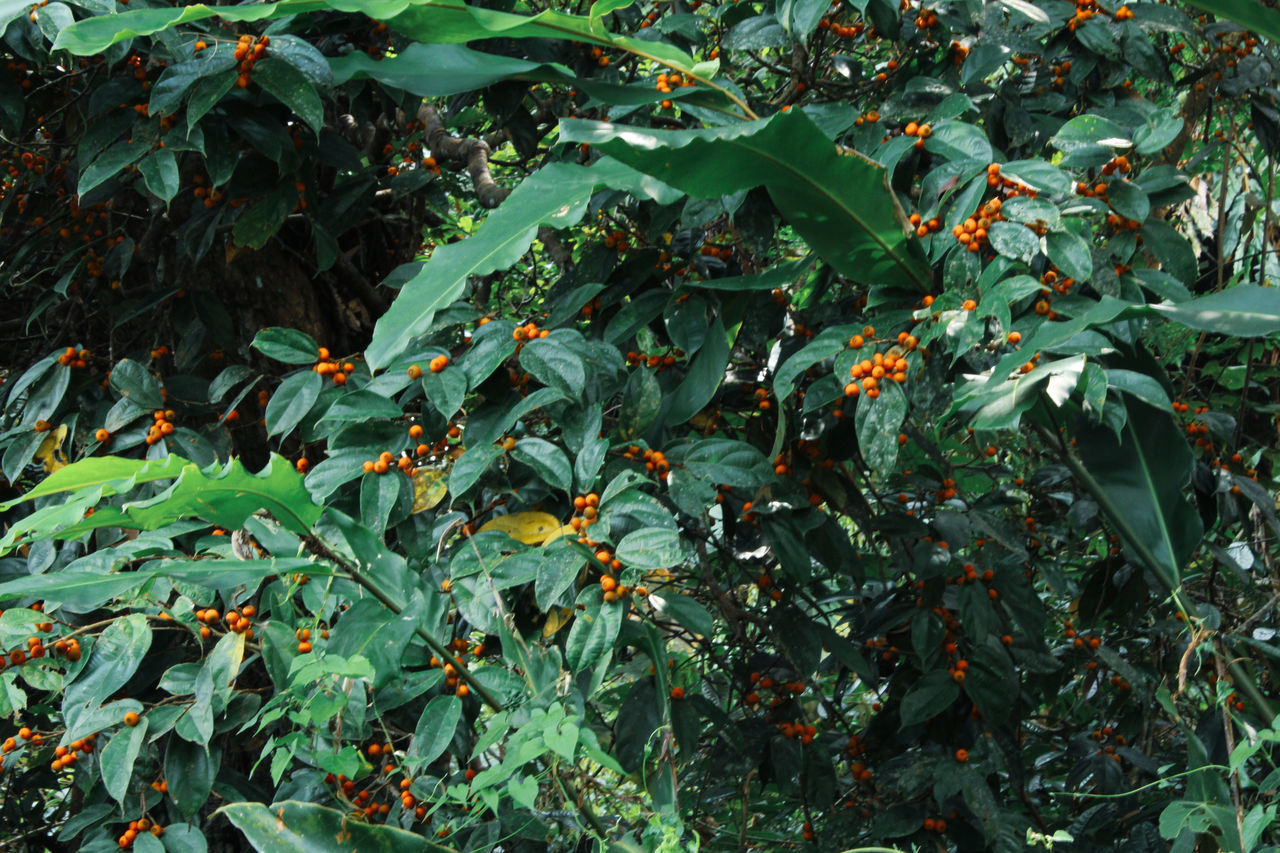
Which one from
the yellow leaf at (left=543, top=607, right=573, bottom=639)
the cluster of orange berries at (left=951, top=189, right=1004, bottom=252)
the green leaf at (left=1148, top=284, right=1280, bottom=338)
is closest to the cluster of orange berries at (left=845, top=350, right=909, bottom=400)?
the cluster of orange berries at (left=951, top=189, right=1004, bottom=252)

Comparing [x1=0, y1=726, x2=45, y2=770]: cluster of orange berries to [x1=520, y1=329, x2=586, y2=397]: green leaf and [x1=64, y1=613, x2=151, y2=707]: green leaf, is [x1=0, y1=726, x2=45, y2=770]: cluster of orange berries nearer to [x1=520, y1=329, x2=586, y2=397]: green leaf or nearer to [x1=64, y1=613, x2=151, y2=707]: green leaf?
[x1=64, y1=613, x2=151, y2=707]: green leaf

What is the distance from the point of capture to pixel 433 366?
1.44 metres

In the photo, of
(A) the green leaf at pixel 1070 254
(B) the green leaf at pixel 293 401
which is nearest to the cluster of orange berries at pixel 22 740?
(B) the green leaf at pixel 293 401

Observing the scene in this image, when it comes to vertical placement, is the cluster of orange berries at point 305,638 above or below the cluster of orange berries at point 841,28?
below

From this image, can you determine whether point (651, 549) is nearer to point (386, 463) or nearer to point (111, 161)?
point (386, 463)

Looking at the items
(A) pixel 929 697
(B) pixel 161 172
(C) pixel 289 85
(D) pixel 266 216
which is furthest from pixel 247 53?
(A) pixel 929 697

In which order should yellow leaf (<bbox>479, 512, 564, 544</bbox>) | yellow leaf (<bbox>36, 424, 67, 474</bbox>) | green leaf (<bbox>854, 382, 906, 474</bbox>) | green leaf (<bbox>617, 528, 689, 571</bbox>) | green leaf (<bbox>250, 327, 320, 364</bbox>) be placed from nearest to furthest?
green leaf (<bbox>617, 528, 689, 571</bbox>), green leaf (<bbox>854, 382, 906, 474</bbox>), yellow leaf (<bbox>479, 512, 564, 544</bbox>), green leaf (<bbox>250, 327, 320, 364</bbox>), yellow leaf (<bbox>36, 424, 67, 474</bbox>)

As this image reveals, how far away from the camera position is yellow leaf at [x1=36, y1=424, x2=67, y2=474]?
1823 mm

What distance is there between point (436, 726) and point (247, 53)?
41.9 inches

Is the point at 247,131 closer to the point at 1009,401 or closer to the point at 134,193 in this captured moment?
the point at 134,193

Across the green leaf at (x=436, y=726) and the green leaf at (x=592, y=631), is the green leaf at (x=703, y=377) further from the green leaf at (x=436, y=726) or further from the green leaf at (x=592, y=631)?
the green leaf at (x=436, y=726)

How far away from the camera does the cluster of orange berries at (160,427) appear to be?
172 centimetres

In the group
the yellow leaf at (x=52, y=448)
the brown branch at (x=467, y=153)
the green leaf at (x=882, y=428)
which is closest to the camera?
the green leaf at (x=882, y=428)

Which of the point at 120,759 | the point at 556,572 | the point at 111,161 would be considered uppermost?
the point at 111,161
